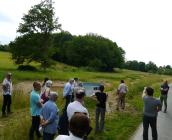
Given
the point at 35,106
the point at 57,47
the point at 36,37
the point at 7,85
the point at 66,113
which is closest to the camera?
the point at 66,113

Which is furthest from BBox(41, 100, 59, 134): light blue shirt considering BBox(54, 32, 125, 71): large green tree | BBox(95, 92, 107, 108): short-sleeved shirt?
BBox(54, 32, 125, 71): large green tree

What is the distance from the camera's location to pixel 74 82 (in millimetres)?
23172

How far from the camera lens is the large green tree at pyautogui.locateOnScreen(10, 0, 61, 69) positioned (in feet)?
245

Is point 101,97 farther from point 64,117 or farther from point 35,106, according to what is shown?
point 64,117

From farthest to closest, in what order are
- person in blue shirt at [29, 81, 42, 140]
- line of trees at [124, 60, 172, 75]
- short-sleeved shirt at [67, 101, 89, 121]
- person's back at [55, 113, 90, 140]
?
line of trees at [124, 60, 172, 75] < person in blue shirt at [29, 81, 42, 140] < short-sleeved shirt at [67, 101, 89, 121] < person's back at [55, 113, 90, 140]

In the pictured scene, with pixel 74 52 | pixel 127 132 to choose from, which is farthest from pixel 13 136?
pixel 74 52

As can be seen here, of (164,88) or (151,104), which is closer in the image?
(151,104)

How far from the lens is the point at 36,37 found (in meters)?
77.4

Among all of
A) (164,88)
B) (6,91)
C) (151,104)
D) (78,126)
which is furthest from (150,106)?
(164,88)

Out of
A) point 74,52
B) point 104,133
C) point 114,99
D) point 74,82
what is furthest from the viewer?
point 74,52

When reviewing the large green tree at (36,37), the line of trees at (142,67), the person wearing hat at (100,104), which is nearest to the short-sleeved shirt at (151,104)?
the person wearing hat at (100,104)

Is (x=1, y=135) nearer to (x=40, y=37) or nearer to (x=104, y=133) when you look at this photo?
(x=104, y=133)

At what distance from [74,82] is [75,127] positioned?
17.1 metres

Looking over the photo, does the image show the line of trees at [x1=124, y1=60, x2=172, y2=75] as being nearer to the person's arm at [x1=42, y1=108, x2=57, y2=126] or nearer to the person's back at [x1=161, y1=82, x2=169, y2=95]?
the person's back at [x1=161, y1=82, x2=169, y2=95]
